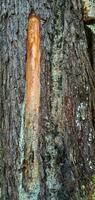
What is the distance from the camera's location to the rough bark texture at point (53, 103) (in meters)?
2.92

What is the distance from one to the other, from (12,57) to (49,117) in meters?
0.50

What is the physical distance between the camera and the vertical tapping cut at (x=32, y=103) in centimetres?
289

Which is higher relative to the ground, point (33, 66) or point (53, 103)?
point (33, 66)

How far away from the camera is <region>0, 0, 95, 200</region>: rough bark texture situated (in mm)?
2916

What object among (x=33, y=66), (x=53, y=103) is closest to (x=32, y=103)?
(x=53, y=103)

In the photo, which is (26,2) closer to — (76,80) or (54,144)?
(76,80)

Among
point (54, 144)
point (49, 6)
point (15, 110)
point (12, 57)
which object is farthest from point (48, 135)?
point (49, 6)

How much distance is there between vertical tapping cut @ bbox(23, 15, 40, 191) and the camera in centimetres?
289

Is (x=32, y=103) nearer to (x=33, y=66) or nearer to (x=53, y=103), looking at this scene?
(x=53, y=103)

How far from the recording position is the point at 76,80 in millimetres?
3066

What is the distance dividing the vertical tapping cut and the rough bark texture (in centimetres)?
3

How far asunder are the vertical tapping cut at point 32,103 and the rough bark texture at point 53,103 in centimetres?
3

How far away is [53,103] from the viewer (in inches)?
118

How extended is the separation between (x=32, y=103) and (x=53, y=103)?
14 cm
